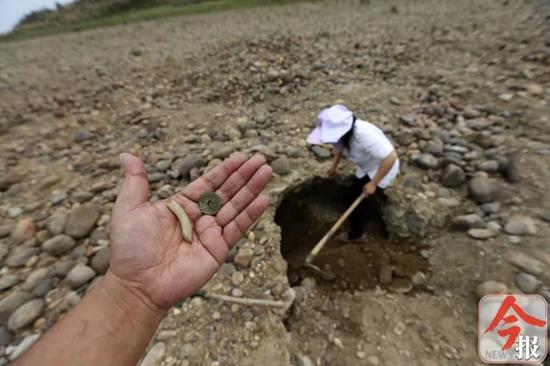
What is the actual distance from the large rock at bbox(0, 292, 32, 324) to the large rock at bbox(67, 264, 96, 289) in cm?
36

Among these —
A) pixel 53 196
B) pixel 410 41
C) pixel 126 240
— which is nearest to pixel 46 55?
pixel 53 196

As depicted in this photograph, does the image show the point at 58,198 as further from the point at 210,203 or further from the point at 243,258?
the point at 243,258

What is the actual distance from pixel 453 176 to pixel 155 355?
3.59m

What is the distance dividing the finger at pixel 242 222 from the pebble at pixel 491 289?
208 centimetres

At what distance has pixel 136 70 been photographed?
8.16 metres

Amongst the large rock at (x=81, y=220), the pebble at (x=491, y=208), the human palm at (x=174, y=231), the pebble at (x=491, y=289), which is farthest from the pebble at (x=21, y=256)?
the pebble at (x=491, y=208)

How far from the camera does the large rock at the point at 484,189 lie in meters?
3.54

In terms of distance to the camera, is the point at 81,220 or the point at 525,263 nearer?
the point at 525,263

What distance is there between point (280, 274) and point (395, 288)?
1.27 m

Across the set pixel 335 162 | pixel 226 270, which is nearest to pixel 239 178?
pixel 226 270

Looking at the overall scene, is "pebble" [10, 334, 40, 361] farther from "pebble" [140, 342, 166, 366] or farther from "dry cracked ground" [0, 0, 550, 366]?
"pebble" [140, 342, 166, 366]

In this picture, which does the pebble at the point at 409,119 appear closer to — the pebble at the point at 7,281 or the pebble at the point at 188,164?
the pebble at the point at 188,164


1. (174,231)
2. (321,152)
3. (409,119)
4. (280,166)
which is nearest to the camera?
(174,231)

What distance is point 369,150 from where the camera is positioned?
3650mm
